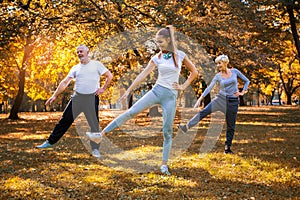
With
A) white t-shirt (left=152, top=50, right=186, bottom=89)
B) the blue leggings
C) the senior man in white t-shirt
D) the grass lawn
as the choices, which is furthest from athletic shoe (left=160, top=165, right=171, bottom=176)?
the senior man in white t-shirt

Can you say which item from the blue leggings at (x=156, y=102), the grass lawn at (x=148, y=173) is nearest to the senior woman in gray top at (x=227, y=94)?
the grass lawn at (x=148, y=173)

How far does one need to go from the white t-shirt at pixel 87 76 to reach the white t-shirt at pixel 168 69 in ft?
6.70

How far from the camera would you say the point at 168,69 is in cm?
635

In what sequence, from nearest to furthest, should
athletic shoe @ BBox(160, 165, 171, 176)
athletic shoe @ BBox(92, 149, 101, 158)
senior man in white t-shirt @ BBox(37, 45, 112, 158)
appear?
athletic shoe @ BBox(160, 165, 171, 176)
senior man in white t-shirt @ BBox(37, 45, 112, 158)
athletic shoe @ BBox(92, 149, 101, 158)

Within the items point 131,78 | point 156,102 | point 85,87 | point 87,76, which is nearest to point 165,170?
point 156,102

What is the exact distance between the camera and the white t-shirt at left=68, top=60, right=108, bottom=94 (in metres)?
8.02

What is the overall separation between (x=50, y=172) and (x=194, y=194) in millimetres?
2946

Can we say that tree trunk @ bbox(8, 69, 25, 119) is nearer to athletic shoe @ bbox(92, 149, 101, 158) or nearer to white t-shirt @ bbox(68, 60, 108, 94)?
athletic shoe @ bbox(92, 149, 101, 158)

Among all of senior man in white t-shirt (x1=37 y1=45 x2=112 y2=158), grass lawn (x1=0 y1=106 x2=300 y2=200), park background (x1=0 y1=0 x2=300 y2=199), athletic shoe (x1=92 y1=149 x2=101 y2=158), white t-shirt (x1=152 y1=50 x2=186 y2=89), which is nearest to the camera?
grass lawn (x1=0 y1=106 x2=300 y2=200)

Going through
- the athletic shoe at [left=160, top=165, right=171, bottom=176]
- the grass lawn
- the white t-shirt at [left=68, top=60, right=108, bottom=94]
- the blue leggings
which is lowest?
the grass lawn

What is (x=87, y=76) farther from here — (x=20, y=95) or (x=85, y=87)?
(x=20, y=95)

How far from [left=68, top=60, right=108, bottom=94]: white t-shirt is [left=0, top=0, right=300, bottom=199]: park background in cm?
164

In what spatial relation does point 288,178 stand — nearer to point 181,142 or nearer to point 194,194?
point 194,194

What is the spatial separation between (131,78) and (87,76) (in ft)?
44.7
